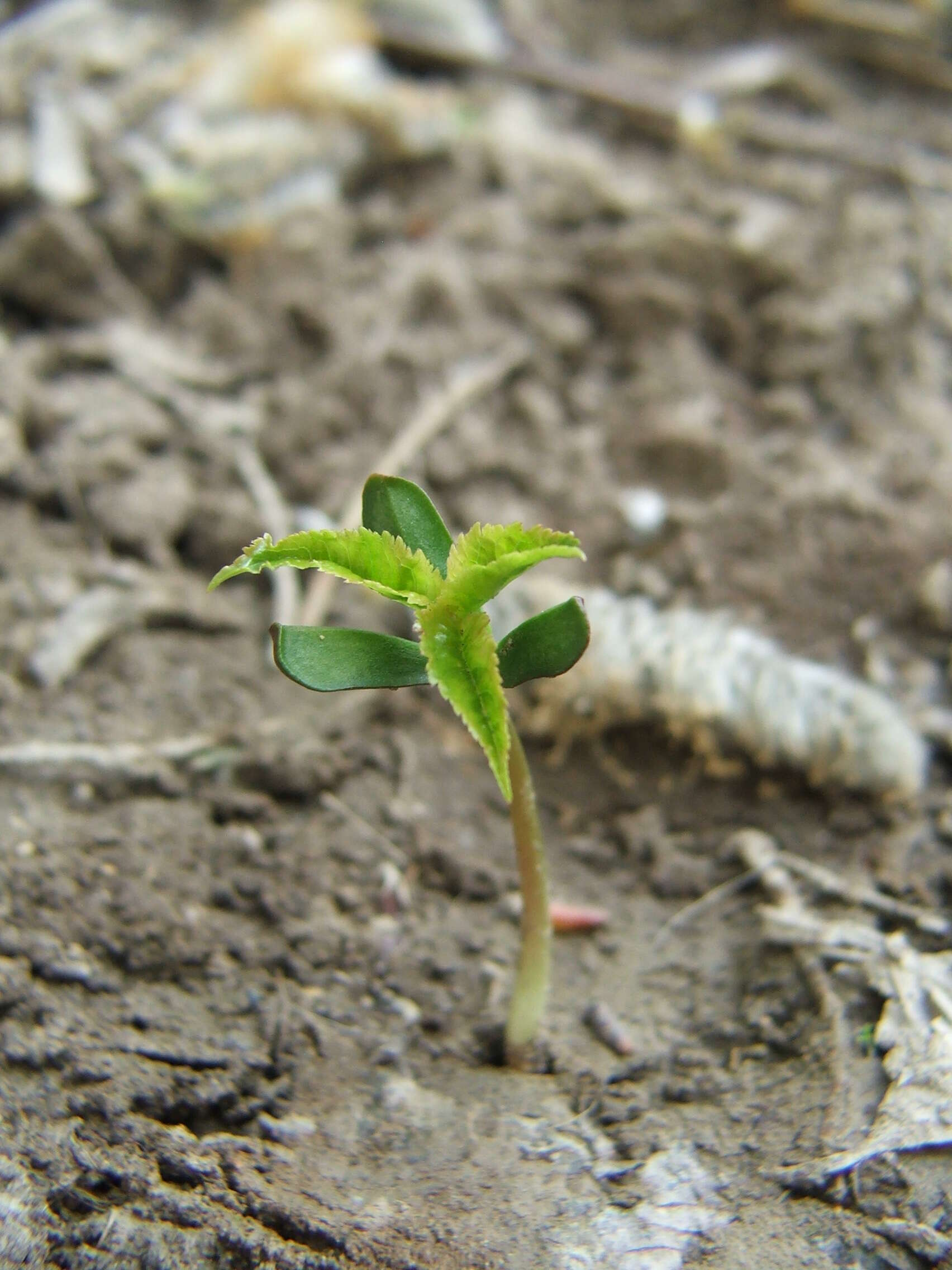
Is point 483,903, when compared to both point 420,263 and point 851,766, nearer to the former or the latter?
point 851,766

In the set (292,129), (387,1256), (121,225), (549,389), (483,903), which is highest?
(292,129)

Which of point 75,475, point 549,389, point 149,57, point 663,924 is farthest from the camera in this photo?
point 149,57

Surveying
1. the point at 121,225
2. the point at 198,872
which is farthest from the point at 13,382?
the point at 198,872

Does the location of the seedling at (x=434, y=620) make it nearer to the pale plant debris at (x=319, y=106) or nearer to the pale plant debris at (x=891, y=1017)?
the pale plant debris at (x=891, y=1017)

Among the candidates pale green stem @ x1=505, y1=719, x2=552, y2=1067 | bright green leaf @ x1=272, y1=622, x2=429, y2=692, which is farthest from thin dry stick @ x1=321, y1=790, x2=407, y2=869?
bright green leaf @ x1=272, y1=622, x2=429, y2=692

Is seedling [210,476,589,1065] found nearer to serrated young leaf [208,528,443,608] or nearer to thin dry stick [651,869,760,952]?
serrated young leaf [208,528,443,608]

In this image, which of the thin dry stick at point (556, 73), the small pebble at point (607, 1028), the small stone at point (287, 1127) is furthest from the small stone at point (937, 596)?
the thin dry stick at point (556, 73)
